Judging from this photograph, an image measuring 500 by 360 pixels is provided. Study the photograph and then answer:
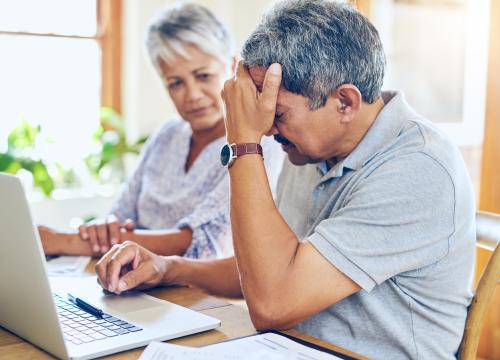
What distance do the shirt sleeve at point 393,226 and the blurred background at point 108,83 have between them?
5.95 feet

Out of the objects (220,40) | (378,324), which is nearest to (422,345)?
(378,324)

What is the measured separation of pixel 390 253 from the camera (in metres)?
1.27

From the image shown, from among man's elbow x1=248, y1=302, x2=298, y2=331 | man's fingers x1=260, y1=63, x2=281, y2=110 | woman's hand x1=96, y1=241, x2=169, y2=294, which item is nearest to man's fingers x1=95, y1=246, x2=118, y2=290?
woman's hand x1=96, y1=241, x2=169, y2=294

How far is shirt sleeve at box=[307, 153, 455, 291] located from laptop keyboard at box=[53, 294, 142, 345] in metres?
0.36

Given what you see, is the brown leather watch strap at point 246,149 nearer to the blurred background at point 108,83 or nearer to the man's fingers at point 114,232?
the man's fingers at point 114,232

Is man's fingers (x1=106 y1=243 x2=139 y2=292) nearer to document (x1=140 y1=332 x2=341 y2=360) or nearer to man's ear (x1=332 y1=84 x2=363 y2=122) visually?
document (x1=140 y1=332 x2=341 y2=360)

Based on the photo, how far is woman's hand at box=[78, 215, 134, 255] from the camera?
1888 mm

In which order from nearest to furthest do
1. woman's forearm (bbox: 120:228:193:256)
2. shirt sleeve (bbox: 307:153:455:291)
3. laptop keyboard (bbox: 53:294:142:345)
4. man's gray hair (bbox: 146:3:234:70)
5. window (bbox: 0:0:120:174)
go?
1. laptop keyboard (bbox: 53:294:142:345)
2. shirt sleeve (bbox: 307:153:455:291)
3. woman's forearm (bbox: 120:228:193:256)
4. man's gray hair (bbox: 146:3:234:70)
5. window (bbox: 0:0:120:174)

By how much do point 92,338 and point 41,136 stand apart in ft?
7.96

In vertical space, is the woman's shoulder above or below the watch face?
below

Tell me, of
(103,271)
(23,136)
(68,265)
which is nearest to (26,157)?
(23,136)

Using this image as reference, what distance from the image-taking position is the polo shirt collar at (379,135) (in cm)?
140

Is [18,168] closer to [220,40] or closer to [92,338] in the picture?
[220,40]

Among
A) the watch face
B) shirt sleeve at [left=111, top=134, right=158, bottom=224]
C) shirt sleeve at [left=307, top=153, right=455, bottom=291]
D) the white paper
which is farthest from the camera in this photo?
shirt sleeve at [left=111, top=134, right=158, bottom=224]
